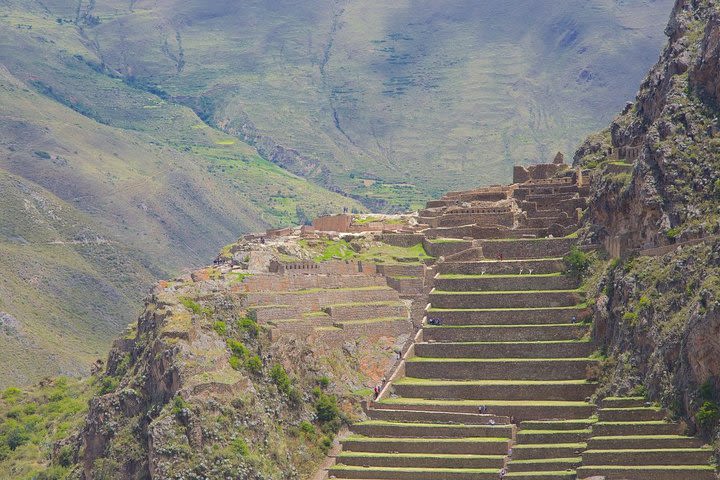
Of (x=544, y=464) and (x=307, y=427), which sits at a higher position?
(x=307, y=427)

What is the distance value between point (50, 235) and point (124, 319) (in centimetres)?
1658

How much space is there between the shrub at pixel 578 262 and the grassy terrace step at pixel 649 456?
1799 centimetres

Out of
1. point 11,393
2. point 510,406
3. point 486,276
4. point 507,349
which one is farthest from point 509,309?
point 11,393

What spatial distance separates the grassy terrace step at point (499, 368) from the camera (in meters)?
96.2

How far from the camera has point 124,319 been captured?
6909 inches

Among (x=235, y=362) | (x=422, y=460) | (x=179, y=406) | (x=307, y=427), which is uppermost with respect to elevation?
(x=235, y=362)

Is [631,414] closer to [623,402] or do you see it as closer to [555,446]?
[623,402]

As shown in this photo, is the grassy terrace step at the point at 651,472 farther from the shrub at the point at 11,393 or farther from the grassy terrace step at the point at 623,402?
the shrub at the point at 11,393

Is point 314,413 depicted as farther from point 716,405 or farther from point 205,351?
point 716,405

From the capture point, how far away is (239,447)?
309ft

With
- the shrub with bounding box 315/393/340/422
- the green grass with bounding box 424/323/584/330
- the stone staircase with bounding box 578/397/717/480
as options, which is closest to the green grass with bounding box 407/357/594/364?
the green grass with bounding box 424/323/584/330

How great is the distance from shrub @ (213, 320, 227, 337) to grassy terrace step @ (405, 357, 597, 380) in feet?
30.9

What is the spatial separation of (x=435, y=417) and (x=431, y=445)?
2299 mm

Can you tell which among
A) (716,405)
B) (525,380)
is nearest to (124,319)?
(525,380)
